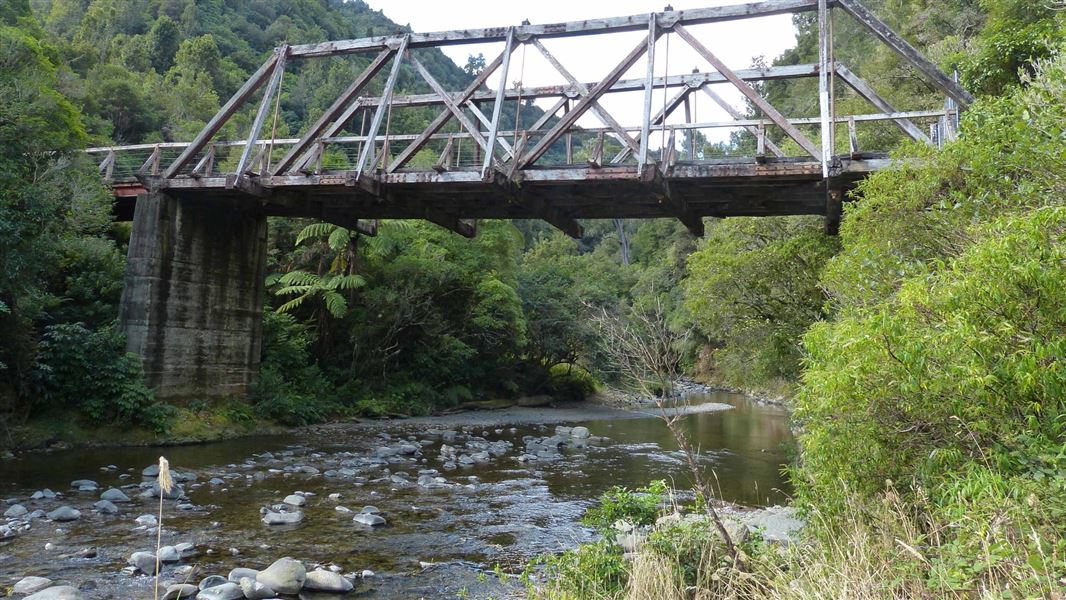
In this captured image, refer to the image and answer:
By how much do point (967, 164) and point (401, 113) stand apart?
181 ft

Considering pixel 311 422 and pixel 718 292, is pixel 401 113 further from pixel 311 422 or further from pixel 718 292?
pixel 718 292

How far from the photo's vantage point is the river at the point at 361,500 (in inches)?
317

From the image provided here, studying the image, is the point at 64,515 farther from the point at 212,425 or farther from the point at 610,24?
the point at 610,24

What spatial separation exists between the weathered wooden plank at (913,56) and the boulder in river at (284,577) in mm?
11929

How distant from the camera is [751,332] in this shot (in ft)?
59.6

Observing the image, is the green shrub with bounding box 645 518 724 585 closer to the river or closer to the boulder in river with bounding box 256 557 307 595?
the river

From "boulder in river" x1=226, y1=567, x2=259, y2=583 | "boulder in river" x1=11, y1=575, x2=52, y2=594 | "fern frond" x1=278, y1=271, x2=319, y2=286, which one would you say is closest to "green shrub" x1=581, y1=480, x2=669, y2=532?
"boulder in river" x1=226, y1=567, x2=259, y2=583

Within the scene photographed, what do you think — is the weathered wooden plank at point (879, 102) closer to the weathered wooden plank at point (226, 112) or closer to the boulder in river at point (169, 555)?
the boulder in river at point (169, 555)

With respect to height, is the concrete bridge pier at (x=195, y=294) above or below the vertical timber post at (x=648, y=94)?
below

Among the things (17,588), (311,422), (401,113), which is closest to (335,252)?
(311,422)

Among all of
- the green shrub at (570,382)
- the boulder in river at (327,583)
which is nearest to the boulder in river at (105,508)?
the boulder in river at (327,583)

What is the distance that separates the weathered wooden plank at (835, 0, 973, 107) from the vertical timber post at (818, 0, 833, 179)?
472 millimetres

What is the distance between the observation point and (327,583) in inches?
291

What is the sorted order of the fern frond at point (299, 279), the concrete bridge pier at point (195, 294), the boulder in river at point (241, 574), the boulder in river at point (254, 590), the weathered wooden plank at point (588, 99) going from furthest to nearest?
the fern frond at point (299, 279) → the concrete bridge pier at point (195, 294) → the weathered wooden plank at point (588, 99) → the boulder in river at point (241, 574) → the boulder in river at point (254, 590)
